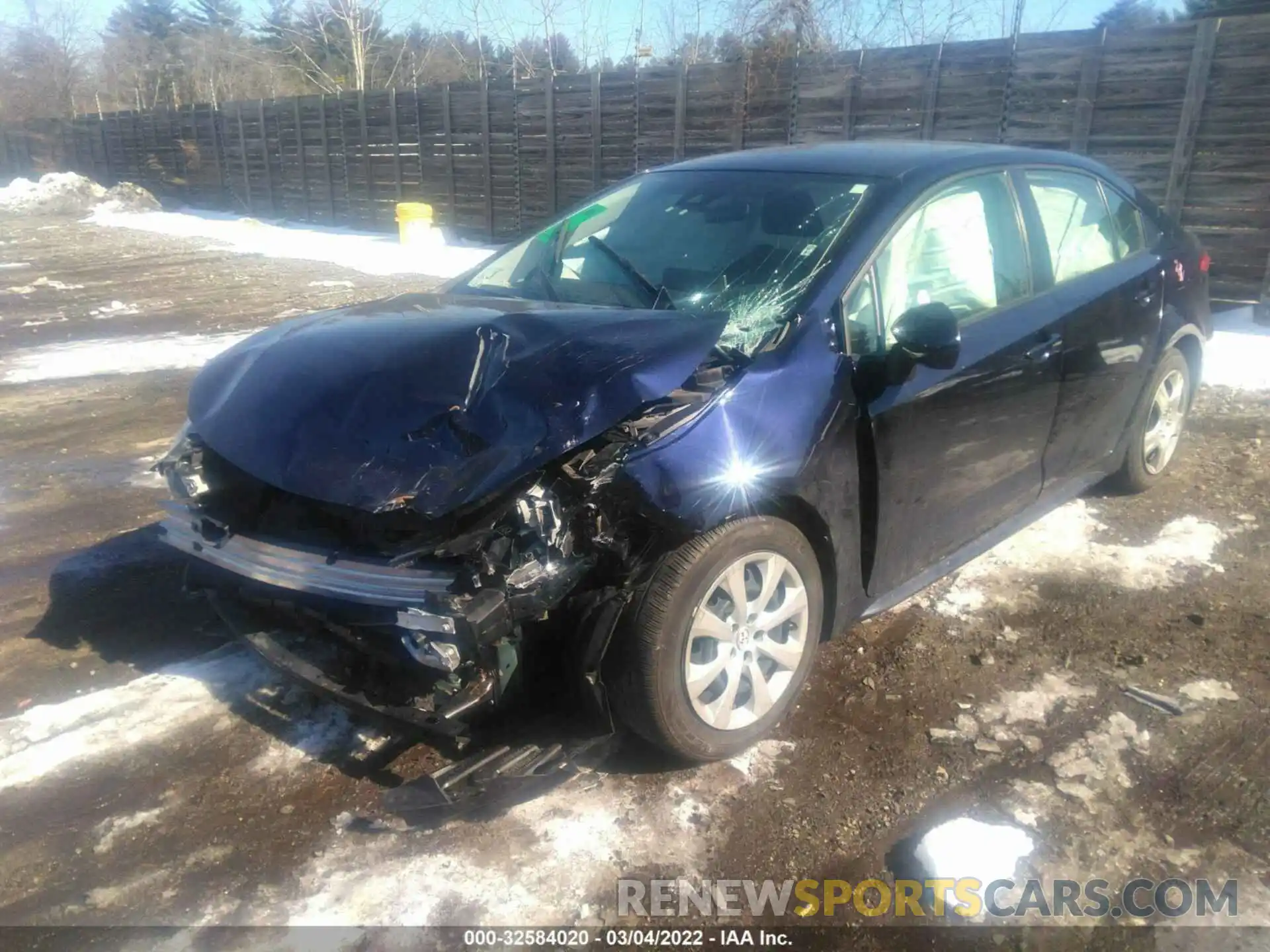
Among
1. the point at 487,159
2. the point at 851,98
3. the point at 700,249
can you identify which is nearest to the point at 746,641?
the point at 700,249

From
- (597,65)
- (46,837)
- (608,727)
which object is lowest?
(46,837)

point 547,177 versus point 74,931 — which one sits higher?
point 547,177

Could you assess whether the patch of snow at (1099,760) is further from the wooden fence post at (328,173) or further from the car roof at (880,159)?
the wooden fence post at (328,173)

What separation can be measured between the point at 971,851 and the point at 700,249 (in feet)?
7.05

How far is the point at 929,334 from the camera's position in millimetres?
2695

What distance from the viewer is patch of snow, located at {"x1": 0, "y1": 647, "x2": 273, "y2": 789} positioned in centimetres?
293

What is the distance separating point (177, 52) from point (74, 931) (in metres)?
62.3

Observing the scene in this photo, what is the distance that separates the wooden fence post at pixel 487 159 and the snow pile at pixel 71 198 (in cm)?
1466

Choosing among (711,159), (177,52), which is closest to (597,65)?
(711,159)

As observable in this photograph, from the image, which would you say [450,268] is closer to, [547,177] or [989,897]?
[547,177]

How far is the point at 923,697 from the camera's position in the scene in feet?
10.3

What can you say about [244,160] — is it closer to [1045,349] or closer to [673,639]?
[1045,349]

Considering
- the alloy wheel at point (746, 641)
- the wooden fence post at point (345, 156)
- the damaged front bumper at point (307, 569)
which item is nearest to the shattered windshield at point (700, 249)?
the alloy wheel at point (746, 641)

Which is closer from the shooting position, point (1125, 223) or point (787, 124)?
point (1125, 223)
